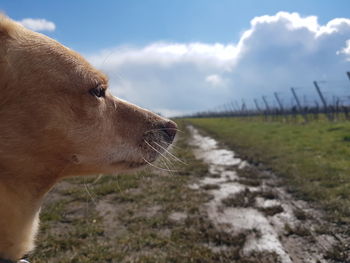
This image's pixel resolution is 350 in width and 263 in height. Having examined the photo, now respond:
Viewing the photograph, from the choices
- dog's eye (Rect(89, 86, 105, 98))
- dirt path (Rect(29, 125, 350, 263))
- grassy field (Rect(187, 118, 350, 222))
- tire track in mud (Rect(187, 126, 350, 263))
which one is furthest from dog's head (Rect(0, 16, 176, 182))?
grassy field (Rect(187, 118, 350, 222))

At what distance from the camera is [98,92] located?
2461 millimetres

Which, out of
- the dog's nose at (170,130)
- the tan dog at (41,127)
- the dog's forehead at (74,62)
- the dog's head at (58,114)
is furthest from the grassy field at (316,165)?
the dog's forehead at (74,62)

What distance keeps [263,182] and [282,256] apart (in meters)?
3.92

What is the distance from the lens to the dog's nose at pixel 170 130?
291cm

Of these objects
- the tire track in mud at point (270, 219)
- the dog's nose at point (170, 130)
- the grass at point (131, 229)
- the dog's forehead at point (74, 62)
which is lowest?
Answer: the tire track in mud at point (270, 219)

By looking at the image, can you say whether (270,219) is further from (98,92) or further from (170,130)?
(98,92)

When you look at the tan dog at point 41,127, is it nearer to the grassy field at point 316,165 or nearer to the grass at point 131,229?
the grass at point 131,229

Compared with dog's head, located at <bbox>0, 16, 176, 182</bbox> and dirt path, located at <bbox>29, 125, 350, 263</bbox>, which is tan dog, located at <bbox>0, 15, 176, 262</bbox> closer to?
dog's head, located at <bbox>0, 16, 176, 182</bbox>

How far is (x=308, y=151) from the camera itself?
38.0 feet

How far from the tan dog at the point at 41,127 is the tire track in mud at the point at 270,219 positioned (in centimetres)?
274

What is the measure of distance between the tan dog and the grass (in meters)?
0.65

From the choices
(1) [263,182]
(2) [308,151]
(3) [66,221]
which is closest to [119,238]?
(3) [66,221]

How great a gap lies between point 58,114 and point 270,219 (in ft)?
13.9

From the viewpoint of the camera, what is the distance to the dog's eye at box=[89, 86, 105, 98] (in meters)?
2.39
